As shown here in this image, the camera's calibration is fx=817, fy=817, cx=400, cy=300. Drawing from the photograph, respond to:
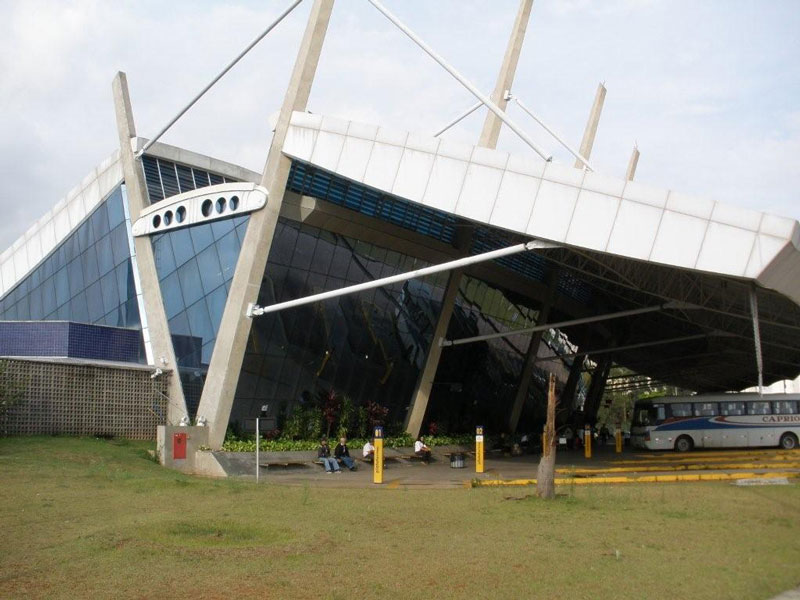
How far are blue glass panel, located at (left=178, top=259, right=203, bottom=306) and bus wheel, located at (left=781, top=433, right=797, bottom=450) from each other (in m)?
27.2

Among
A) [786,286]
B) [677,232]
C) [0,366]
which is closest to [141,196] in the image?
[0,366]

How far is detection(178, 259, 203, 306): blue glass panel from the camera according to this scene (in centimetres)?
2752

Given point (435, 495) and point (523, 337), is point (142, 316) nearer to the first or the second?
point (435, 495)

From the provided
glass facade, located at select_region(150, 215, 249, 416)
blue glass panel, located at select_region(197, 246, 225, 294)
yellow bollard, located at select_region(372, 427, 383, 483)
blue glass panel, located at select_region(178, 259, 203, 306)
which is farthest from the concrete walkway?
blue glass panel, located at select_region(178, 259, 203, 306)

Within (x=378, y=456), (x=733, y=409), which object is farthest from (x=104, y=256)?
(x=733, y=409)

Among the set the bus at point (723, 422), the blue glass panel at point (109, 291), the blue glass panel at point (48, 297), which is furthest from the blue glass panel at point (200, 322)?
the bus at point (723, 422)

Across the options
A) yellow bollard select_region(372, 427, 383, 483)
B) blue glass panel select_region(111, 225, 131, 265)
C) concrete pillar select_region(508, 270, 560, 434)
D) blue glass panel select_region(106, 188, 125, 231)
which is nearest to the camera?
yellow bollard select_region(372, 427, 383, 483)

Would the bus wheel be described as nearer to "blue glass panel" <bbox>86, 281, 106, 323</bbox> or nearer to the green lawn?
the green lawn

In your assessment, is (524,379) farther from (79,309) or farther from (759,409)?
(79,309)

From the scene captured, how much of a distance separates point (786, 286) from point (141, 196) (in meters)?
21.9

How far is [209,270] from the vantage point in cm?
2739

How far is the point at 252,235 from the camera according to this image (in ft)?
82.6

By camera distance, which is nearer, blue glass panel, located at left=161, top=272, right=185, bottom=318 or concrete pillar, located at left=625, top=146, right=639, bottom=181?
blue glass panel, located at left=161, top=272, right=185, bottom=318

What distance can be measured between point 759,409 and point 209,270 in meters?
25.9
